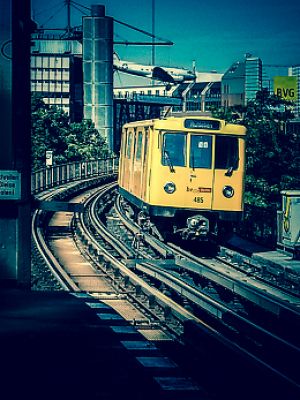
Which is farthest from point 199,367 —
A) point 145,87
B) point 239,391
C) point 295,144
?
point 145,87

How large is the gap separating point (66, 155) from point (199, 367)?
41171mm

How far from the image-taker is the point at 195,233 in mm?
18562

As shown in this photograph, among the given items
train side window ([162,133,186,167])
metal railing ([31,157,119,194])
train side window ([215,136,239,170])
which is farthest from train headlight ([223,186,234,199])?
metal railing ([31,157,119,194])

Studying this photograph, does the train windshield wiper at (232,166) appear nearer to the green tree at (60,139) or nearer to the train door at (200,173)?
the train door at (200,173)

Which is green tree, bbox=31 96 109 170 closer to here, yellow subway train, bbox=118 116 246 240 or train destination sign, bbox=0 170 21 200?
yellow subway train, bbox=118 116 246 240

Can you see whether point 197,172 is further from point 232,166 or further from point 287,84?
point 287,84

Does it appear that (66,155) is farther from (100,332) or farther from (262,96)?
(100,332)

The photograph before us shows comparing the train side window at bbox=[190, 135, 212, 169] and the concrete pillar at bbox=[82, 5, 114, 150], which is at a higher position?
the concrete pillar at bbox=[82, 5, 114, 150]

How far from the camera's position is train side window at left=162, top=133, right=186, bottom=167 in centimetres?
1820

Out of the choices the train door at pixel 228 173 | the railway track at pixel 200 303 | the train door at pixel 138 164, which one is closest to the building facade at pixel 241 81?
the train door at pixel 138 164

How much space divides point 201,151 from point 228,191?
119cm

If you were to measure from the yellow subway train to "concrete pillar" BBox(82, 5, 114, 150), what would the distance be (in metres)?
50.9

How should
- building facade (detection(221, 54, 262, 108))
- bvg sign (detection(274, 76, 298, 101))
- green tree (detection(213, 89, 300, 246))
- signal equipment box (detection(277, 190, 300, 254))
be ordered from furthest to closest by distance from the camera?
building facade (detection(221, 54, 262, 108))
bvg sign (detection(274, 76, 298, 101))
green tree (detection(213, 89, 300, 246))
signal equipment box (detection(277, 190, 300, 254))

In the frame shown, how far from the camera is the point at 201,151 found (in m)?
18.4
